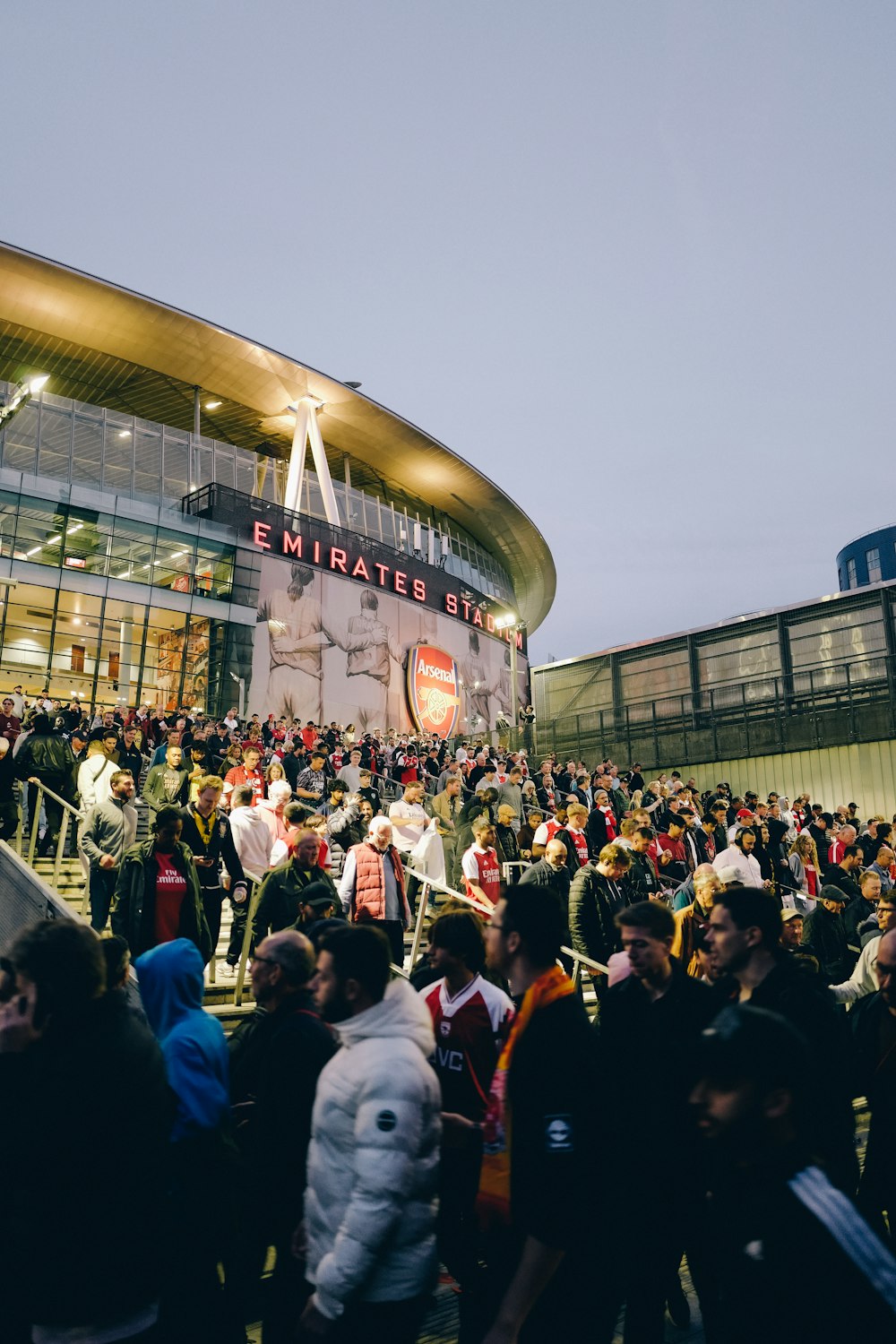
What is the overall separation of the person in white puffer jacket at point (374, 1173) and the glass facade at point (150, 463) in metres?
27.4

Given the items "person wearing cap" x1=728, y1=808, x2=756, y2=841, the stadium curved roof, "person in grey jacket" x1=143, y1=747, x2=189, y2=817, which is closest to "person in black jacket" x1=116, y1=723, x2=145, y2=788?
"person in grey jacket" x1=143, y1=747, x2=189, y2=817

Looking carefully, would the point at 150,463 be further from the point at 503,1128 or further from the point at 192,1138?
the point at 503,1128

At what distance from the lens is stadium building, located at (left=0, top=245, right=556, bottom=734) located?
91.2 ft

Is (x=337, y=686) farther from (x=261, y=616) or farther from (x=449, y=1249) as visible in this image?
(x=449, y=1249)

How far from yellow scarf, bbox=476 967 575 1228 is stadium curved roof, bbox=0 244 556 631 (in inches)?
1256

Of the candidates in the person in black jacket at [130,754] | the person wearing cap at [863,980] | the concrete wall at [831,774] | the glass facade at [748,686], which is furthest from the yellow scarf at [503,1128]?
the glass facade at [748,686]

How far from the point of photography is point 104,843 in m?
7.62

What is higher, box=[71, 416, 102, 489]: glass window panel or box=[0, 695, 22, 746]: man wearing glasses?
box=[71, 416, 102, 489]: glass window panel

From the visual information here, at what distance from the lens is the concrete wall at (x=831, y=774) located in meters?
23.6

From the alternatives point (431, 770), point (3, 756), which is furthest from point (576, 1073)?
point (431, 770)

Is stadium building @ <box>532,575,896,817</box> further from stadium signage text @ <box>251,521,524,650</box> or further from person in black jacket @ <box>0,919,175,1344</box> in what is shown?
person in black jacket @ <box>0,919,175,1344</box>

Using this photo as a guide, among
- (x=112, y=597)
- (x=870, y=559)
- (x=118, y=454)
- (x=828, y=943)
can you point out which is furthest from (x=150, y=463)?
(x=870, y=559)

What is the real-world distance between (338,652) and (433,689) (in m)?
4.93

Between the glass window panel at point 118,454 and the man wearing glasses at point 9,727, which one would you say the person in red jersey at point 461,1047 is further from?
the glass window panel at point 118,454
